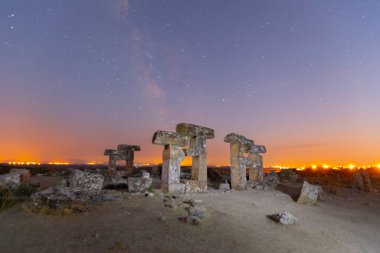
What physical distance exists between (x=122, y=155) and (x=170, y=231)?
1523 cm

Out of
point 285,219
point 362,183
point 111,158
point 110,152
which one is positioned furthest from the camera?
point 110,152

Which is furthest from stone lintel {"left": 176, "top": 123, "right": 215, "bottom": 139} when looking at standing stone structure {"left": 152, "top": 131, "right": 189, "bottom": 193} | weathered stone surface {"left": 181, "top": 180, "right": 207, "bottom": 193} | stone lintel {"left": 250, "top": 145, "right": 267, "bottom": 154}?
stone lintel {"left": 250, "top": 145, "right": 267, "bottom": 154}

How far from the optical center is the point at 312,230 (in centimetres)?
739

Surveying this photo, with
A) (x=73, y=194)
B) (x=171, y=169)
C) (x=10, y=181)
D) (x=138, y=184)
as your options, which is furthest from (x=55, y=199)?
(x=171, y=169)

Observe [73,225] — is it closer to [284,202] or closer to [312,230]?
[312,230]

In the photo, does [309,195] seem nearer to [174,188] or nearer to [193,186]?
[193,186]

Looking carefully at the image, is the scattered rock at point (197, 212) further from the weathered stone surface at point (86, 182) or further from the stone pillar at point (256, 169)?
the stone pillar at point (256, 169)

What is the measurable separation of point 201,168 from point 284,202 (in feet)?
14.8

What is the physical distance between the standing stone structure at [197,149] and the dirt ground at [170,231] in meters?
3.89

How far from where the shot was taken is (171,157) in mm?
11492

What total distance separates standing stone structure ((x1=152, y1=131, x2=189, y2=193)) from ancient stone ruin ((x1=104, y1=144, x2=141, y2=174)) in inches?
361

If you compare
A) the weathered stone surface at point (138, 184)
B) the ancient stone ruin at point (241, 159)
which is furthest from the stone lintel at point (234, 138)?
the weathered stone surface at point (138, 184)

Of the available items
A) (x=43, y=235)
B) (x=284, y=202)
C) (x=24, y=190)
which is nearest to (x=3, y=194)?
(x=24, y=190)

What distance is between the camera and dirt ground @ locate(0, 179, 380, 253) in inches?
193
